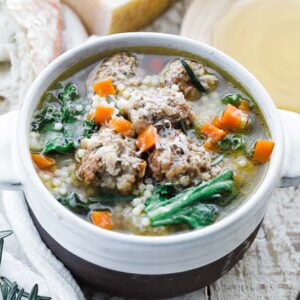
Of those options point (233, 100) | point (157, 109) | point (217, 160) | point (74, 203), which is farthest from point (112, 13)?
point (74, 203)

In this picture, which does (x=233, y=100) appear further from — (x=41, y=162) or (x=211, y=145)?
(x=41, y=162)

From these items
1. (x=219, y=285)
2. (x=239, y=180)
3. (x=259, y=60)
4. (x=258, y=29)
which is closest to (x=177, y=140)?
(x=239, y=180)

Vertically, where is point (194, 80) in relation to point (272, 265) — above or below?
above

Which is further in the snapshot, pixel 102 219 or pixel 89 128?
pixel 89 128

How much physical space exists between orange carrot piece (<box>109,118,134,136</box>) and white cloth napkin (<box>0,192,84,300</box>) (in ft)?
1.65

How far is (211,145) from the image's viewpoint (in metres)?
2.14

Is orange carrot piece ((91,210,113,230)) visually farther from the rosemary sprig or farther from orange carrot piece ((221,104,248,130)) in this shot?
orange carrot piece ((221,104,248,130))

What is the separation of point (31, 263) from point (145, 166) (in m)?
0.60

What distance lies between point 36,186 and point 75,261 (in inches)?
12.0

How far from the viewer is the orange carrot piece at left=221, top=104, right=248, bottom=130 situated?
2201 mm

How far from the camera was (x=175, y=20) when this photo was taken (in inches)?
134

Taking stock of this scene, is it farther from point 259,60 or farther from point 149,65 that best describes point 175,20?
point 149,65

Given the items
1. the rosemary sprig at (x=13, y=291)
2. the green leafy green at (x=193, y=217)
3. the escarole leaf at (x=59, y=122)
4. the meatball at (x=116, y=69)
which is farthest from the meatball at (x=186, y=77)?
A: the rosemary sprig at (x=13, y=291)

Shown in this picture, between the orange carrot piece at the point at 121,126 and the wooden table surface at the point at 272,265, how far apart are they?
25.9 inches
